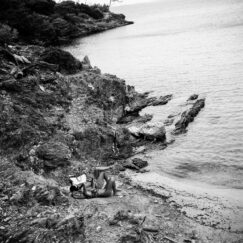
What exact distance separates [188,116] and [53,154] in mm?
14019

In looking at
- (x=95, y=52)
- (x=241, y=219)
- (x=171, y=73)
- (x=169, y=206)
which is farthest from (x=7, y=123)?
(x=95, y=52)

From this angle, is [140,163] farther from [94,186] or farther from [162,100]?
[162,100]

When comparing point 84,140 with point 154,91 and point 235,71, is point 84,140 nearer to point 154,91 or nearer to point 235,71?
point 154,91

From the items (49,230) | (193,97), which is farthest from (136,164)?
(193,97)

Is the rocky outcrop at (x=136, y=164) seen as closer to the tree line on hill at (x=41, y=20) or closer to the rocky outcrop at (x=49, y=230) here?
the rocky outcrop at (x=49, y=230)

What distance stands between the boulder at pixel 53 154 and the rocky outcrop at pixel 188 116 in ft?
34.4

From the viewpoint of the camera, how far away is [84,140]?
21359 mm

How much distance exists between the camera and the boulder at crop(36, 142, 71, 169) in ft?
60.0

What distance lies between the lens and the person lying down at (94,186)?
1597cm

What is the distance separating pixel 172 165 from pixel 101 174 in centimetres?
560

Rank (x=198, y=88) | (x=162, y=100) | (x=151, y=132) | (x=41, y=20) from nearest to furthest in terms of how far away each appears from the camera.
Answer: (x=151, y=132)
(x=162, y=100)
(x=198, y=88)
(x=41, y=20)

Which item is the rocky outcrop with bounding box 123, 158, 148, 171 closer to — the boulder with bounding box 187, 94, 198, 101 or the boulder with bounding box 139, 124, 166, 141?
the boulder with bounding box 139, 124, 166, 141

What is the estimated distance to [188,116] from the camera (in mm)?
28047

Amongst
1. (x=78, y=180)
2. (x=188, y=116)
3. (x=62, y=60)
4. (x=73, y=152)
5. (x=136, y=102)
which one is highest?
(x=62, y=60)
